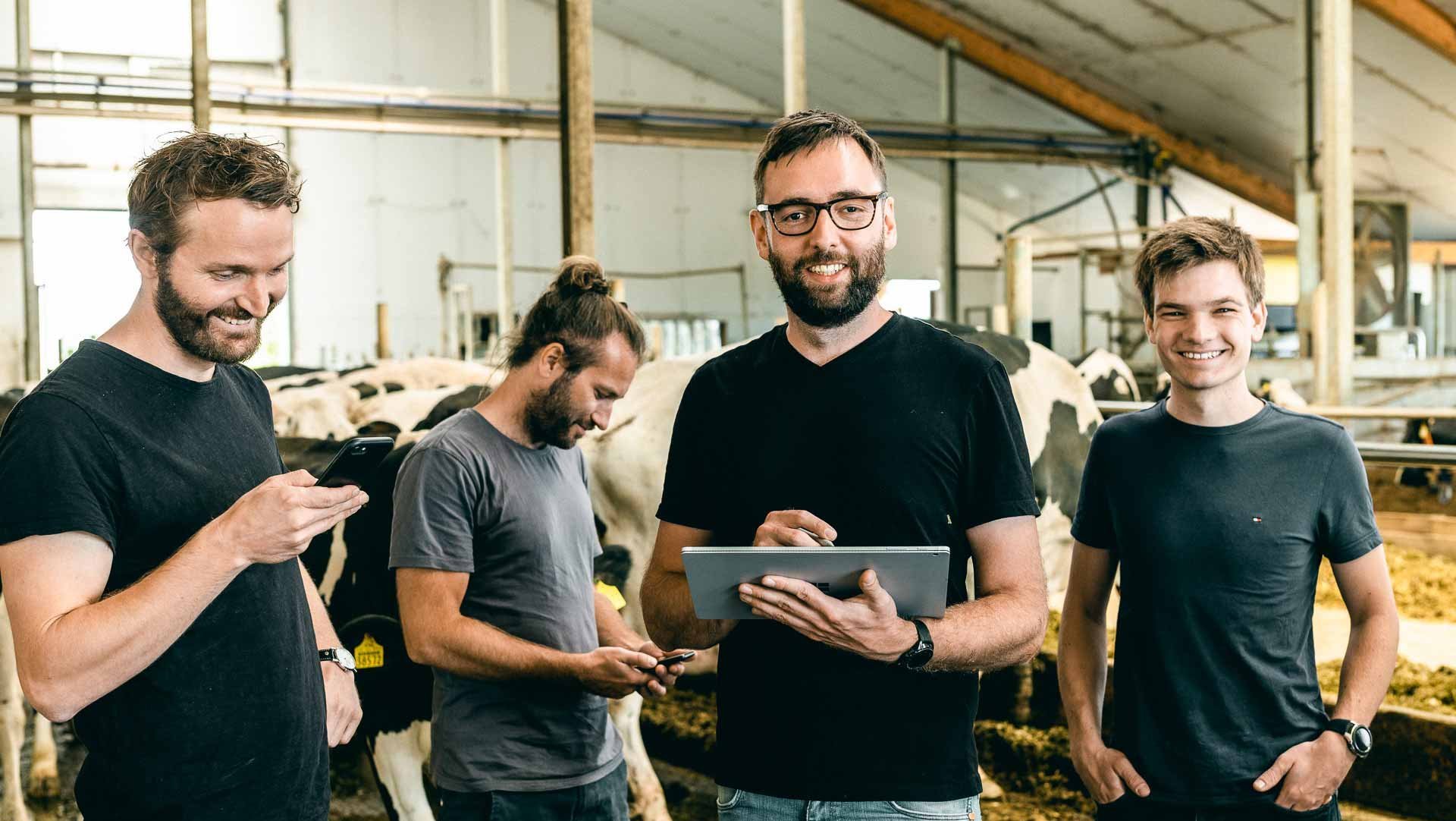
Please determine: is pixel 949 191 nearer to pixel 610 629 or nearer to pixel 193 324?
pixel 610 629

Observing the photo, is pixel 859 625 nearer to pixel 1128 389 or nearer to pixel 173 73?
pixel 1128 389

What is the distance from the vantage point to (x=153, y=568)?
5.65 ft

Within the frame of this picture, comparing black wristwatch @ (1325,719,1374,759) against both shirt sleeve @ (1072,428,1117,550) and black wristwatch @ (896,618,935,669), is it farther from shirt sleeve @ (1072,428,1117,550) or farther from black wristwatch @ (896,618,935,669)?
black wristwatch @ (896,618,935,669)

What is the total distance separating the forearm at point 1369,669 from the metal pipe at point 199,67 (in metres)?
6.56

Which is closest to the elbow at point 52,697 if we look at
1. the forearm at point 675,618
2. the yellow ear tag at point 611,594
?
the forearm at point 675,618

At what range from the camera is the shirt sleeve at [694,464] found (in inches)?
75.8

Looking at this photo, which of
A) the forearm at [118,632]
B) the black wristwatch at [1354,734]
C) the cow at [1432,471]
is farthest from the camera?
the cow at [1432,471]

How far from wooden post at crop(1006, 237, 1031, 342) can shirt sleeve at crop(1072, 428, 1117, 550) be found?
432 centimetres

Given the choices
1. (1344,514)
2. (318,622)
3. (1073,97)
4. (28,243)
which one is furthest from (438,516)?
(1073,97)

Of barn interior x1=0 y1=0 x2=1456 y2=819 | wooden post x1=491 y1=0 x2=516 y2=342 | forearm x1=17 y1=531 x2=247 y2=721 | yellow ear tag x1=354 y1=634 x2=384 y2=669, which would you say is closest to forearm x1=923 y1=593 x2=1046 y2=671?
forearm x1=17 y1=531 x2=247 y2=721

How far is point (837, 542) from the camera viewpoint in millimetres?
1780

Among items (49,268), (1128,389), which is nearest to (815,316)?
(1128,389)

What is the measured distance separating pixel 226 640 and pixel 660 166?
18.4 meters

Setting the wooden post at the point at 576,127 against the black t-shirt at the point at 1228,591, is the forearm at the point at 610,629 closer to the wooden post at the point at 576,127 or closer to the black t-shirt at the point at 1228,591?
the black t-shirt at the point at 1228,591
